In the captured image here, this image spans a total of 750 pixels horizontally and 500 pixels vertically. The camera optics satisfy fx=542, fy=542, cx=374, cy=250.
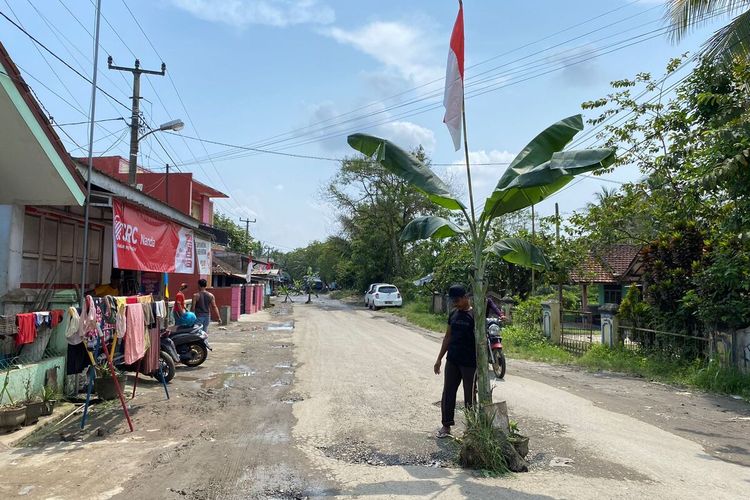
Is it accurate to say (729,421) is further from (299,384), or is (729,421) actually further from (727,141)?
(299,384)

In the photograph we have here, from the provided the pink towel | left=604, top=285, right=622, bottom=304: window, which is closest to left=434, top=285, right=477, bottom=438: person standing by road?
the pink towel

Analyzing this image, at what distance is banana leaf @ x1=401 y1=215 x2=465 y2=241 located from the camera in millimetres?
5805

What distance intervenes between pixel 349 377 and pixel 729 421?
20.3 ft

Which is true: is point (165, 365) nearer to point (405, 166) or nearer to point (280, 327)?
point (405, 166)

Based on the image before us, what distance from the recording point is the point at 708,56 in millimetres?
10398

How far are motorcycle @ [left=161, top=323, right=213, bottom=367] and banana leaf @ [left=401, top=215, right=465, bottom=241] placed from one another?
695 cm

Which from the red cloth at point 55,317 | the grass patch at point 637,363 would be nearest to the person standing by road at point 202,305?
the red cloth at point 55,317

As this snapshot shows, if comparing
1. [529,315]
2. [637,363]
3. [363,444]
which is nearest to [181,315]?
[363,444]

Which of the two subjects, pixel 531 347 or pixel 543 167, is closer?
pixel 543 167

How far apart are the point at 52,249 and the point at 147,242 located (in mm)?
1538

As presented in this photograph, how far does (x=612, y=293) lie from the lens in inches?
1230

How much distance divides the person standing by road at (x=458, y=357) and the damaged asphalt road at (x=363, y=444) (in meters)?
0.39

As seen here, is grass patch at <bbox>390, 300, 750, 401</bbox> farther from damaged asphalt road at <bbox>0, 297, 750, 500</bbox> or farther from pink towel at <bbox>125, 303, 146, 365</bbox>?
pink towel at <bbox>125, 303, 146, 365</bbox>

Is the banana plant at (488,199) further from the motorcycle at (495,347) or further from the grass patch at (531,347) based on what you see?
the grass patch at (531,347)
